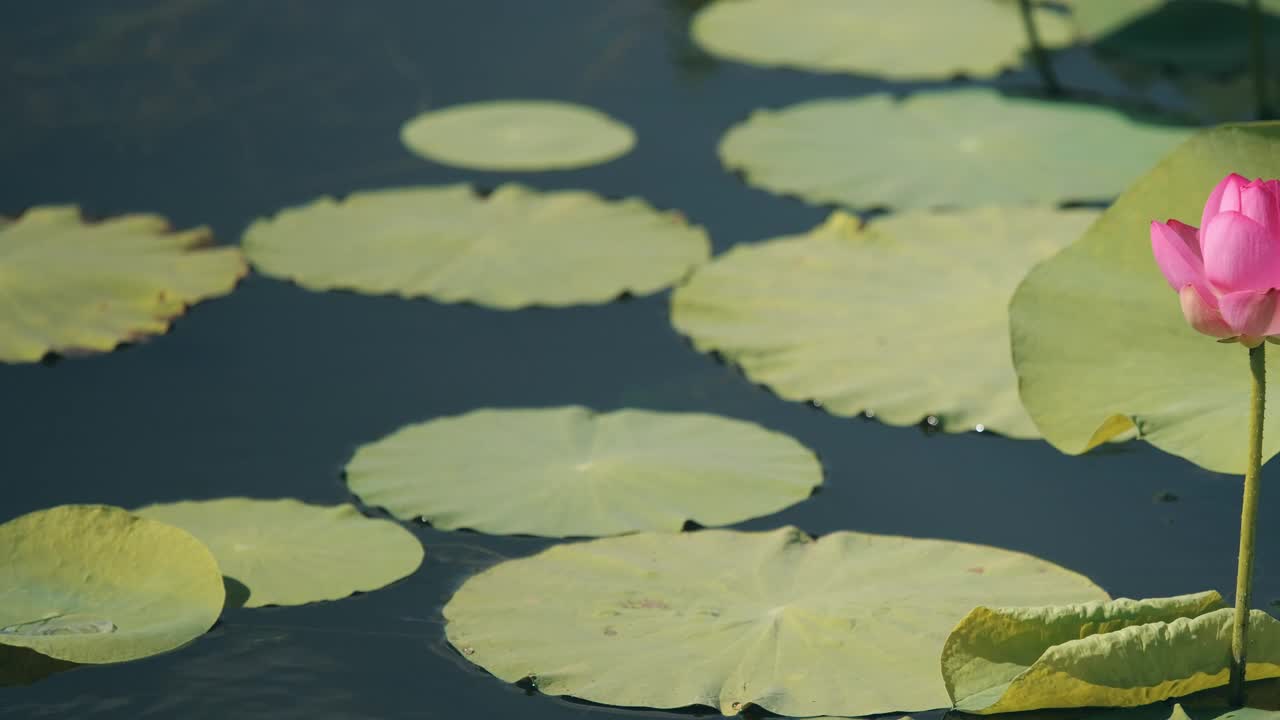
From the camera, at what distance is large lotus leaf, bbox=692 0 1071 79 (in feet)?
11.1

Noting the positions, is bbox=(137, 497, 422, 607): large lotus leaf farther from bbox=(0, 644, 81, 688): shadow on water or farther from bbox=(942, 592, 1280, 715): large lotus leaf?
bbox=(942, 592, 1280, 715): large lotus leaf

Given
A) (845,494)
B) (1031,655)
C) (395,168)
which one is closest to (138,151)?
(395,168)

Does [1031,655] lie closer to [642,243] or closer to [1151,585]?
[1151,585]

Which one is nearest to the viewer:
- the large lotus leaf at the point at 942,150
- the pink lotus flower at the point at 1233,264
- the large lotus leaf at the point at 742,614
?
the pink lotus flower at the point at 1233,264

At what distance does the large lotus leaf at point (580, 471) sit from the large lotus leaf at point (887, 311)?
0.63 ft

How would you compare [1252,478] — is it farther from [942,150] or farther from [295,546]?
[942,150]

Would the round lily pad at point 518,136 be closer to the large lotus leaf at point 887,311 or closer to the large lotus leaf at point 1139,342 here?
the large lotus leaf at point 887,311

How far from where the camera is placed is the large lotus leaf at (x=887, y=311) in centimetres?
201

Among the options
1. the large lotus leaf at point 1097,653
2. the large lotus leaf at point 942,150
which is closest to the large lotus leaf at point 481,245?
the large lotus leaf at point 942,150

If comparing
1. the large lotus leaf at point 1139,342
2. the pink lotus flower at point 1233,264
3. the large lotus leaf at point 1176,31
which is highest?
the pink lotus flower at point 1233,264

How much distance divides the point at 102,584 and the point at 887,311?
3.70ft

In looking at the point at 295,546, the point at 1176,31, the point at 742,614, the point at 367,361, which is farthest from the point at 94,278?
the point at 1176,31

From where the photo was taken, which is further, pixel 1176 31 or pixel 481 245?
pixel 1176 31

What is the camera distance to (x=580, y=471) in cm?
182
